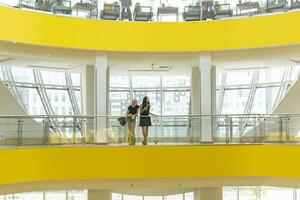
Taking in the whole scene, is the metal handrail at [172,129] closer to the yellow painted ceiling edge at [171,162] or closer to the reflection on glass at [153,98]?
the yellow painted ceiling edge at [171,162]

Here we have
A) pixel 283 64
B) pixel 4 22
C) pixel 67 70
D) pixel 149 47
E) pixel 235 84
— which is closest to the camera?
pixel 4 22

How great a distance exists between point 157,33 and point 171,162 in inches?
147

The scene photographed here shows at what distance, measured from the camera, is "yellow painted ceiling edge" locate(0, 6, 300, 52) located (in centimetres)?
1345

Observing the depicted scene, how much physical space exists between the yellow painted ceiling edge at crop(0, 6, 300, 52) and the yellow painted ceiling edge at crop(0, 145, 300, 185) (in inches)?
114

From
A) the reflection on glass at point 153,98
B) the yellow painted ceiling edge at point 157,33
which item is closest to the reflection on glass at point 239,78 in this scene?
the reflection on glass at point 153,98

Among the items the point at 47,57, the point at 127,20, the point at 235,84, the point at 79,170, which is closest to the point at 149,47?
the point at 127,20

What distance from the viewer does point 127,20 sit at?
48.5 ft

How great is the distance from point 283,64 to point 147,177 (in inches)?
258

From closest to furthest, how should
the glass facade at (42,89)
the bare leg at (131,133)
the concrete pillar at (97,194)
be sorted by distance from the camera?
1. the bare leg at (131,133)
2. the concrete pillar at (97,194)
3. the glass facade at (42,89)

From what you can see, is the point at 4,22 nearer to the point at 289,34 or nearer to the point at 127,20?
the point at 127,20

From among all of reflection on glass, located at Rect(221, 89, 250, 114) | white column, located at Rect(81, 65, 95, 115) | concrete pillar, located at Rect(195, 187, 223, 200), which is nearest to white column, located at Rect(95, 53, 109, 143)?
white column, located at Rect(81, 65, 95, 115)

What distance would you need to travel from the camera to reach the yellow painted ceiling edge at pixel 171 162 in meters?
12.8

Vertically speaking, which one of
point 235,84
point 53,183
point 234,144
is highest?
point 235,84

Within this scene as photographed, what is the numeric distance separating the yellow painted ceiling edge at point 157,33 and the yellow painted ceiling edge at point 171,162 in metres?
2.90
